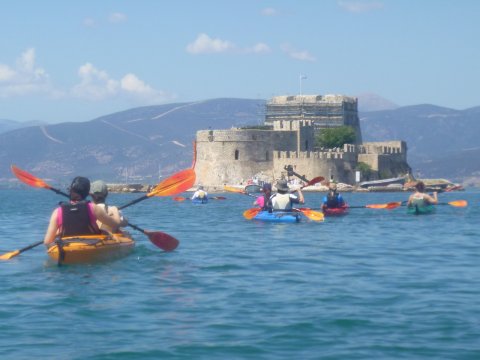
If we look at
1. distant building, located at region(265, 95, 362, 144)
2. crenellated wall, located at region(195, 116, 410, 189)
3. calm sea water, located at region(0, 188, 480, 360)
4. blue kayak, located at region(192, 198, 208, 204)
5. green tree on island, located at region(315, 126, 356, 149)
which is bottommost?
calm sea water, located at region(0, 188, 480, 360)

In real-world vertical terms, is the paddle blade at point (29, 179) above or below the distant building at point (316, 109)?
below

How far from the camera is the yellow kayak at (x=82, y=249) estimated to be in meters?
15.7

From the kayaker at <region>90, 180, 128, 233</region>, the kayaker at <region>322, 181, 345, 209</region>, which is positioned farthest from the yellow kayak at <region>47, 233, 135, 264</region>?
the kayaker at <region>322, 181, 345, 209</region>

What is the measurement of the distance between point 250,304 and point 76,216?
14.3 ft

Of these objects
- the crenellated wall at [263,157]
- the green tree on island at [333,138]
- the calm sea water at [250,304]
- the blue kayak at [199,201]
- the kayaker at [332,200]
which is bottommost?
the calm sea water at [250,304]

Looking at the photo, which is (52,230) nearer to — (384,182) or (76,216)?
(76,216)

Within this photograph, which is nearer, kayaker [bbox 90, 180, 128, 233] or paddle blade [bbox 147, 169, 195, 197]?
kayaker [bbox 90, 180, 128, 233]

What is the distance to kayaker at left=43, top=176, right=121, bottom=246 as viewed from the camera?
1546 cm

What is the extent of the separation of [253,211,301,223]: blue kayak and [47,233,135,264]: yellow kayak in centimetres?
1096

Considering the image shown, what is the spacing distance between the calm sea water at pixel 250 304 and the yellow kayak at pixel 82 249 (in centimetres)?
21

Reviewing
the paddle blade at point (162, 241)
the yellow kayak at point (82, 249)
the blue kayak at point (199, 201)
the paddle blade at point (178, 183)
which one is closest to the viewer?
the yellow kayak at point (82, 249)

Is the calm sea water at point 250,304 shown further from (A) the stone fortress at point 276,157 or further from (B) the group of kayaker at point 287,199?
(A) the stone fortress at point 276,157

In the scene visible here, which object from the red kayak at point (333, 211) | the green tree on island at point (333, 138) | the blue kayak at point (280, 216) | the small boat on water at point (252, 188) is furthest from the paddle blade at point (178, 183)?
the green tree on island at point (333, 138)

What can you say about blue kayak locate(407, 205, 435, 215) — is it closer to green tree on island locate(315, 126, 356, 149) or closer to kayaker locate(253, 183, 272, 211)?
kayaker locate(253, 183, 272, 211)
